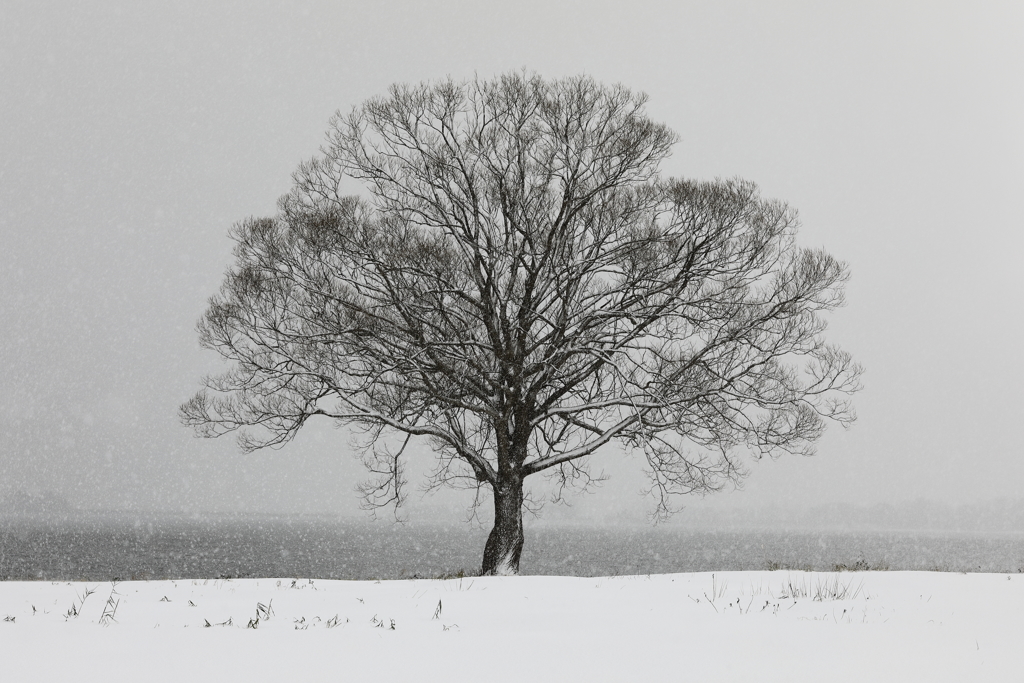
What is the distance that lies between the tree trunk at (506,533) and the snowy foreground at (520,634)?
202 inches

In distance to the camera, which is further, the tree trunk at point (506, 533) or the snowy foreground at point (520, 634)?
the tree trunk at point (506, 533)

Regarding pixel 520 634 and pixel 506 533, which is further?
pixel 506 533

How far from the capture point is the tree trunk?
1363cm

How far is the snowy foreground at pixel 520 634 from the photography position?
438 cm

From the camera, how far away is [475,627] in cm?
565

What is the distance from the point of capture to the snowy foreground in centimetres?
438

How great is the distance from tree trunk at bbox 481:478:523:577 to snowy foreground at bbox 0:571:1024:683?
5.12 meters

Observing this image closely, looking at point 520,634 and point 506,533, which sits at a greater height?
point 506,533

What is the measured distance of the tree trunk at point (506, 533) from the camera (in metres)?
13.6

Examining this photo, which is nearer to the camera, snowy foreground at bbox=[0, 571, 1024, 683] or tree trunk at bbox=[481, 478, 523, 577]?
snowy foreground at bbox=[0, 571, 1024, 683]

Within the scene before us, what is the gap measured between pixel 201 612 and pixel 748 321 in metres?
10.8

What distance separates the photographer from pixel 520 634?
536cm

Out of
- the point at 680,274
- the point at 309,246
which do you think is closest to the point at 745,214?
the point at 680,274

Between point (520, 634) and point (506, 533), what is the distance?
859cm
